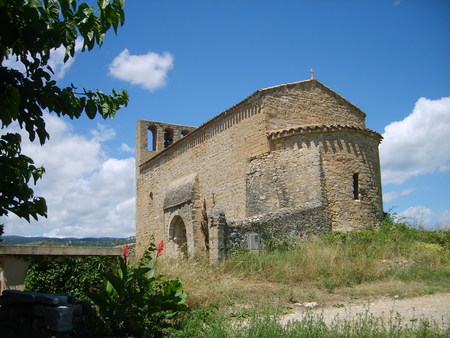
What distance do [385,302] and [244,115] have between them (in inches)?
386

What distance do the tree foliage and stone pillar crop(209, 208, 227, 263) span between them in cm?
809

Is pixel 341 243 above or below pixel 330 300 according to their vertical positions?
above

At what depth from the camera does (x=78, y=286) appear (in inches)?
327

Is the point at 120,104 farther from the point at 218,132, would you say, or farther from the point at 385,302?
the point at 218,132

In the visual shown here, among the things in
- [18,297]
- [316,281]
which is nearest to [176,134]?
[316,281]

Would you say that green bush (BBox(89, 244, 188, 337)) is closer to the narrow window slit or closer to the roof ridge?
the roof ridge

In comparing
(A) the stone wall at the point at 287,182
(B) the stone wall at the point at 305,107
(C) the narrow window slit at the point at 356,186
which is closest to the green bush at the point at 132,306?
(A) the stone wall at the point at 287,182

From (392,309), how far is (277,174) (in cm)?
781

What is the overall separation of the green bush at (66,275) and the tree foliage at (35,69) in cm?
466

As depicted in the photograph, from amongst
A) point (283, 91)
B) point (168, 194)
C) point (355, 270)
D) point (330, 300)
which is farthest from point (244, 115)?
point (330, 300)

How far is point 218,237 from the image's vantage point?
11750 millimetres

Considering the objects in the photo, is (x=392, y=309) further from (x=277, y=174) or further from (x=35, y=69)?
(x=277, y=174)

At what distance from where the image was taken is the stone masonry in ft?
42.3

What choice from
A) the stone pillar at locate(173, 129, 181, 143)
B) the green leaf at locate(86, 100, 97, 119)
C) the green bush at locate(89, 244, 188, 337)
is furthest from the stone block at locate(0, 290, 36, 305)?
the stone pillar at locate(173, 129, 181, 143)
